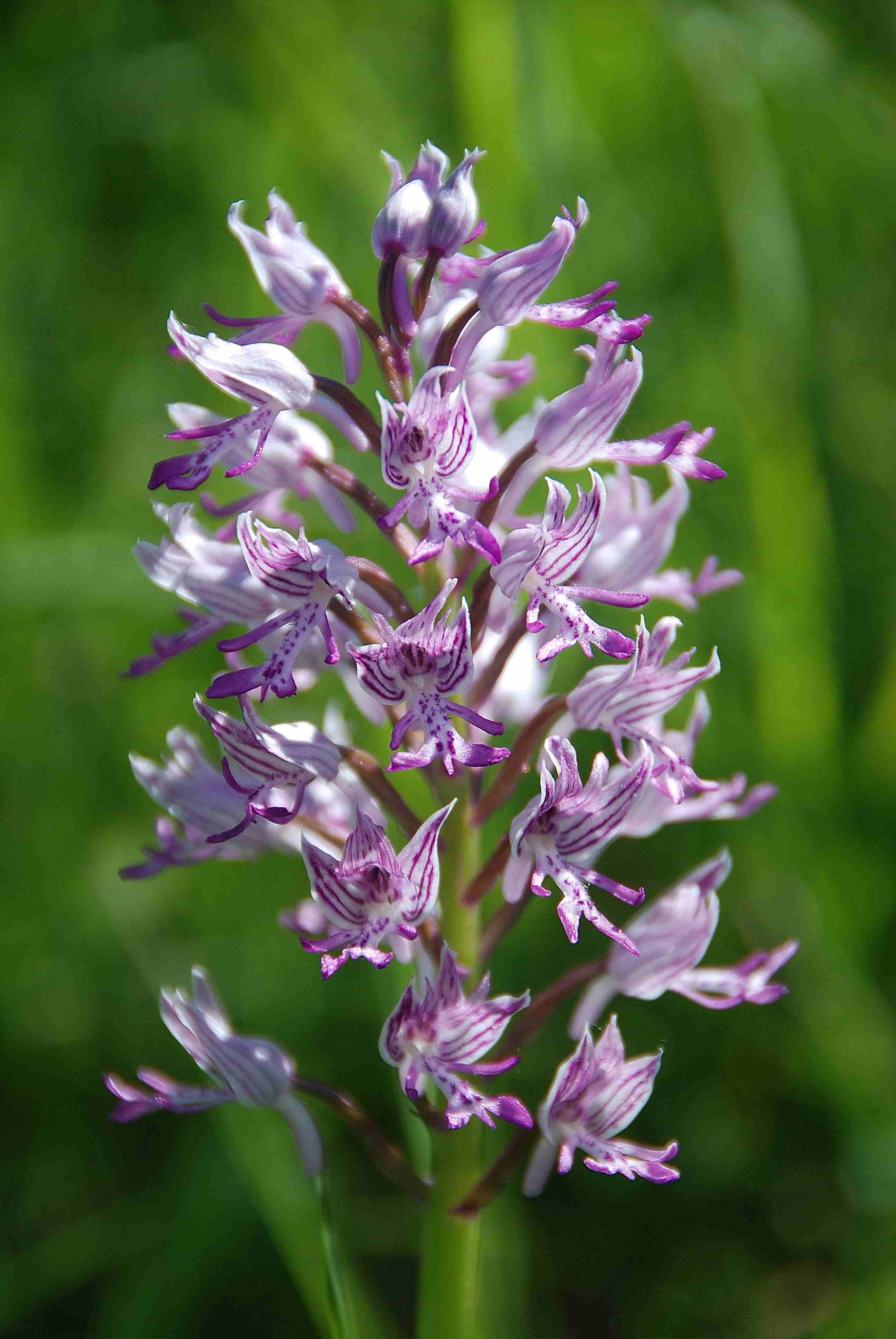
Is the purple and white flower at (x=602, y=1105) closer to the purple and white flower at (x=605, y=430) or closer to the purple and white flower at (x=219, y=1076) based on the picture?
the purple and white flower at (x=219, y=1076)

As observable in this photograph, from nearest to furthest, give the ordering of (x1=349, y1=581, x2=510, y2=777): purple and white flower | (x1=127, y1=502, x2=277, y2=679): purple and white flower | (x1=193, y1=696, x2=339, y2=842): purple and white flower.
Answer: (x1=349, y1=581, x2=510, y2=777): purple and white flower → (x1=193, y1=696, x2=339, y2=842): purple and white flower → (x1=127, y1=502, x2=277, y2=679): purple and white flower

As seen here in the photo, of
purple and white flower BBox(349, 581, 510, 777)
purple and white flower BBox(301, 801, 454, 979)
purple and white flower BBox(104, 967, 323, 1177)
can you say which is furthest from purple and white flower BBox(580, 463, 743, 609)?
purple and white flower BBox(104, 967, 323, 1177)

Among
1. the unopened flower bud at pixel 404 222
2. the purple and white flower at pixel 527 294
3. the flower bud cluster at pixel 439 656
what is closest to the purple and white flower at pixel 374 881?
the flower bud cluster at pixel 439 656

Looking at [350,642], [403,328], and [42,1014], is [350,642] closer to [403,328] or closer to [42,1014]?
[403,328]

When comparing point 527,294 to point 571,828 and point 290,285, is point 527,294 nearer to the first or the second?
point 290,285

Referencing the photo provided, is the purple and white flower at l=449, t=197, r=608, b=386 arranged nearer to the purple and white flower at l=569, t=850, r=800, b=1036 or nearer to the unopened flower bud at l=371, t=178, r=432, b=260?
the unopened flower bud at l=371, t=178, r=432, b=260

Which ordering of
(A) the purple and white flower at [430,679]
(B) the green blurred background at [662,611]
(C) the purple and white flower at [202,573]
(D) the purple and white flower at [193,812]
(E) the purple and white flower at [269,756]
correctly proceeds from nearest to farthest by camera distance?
(A) the purple and white flower at [430,679], (E) the purple and white flower at [269,756], (C) the purple and white flower at [202,573], (D) the purple and white flower at [193,812], (B) the green blurred background at [662,611]
